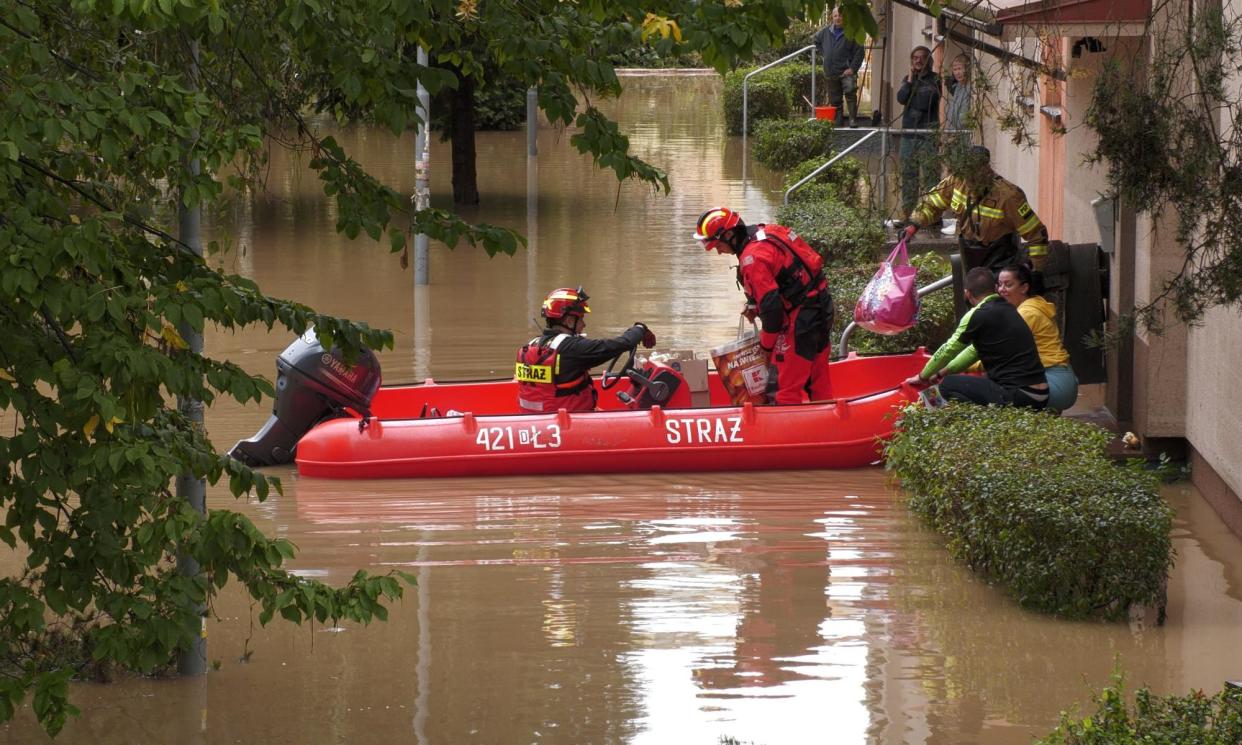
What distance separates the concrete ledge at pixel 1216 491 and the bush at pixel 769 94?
23.9 metres

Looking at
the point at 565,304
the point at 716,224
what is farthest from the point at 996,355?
the point at 565,304

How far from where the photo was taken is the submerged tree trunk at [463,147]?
24.2 meters

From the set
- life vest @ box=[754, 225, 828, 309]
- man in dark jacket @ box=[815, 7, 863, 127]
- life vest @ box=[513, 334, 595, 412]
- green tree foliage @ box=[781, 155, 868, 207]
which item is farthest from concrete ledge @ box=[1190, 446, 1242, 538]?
man in dark jacket @ box=[815, 7, 863, 127]

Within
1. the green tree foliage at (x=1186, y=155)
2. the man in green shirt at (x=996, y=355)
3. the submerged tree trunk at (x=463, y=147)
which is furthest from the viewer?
the submerged tree trunk at (x=463, y=147)

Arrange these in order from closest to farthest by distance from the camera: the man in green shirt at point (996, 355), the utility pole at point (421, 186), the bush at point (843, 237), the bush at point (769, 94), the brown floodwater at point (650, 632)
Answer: the brown floodwater at point (650, 632), the man in green shirt at point (996, 355), the utility pole at point (421, 186), the bush at point (843, 237), the bush at point (769, 94)

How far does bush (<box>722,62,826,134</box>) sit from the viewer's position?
34344 millimetres

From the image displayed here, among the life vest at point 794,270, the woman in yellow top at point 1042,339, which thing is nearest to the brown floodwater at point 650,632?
the woman in yellow top at point 1042,339

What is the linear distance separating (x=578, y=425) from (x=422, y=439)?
1.05 m

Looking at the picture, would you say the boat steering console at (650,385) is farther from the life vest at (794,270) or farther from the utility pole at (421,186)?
the utility pole at (421,186)

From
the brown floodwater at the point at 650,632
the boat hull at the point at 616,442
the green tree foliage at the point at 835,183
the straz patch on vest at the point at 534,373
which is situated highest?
the green tree foliage at the point at 835,183

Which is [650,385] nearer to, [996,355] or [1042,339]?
[996,355]

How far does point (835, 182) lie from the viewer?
73.5 feet

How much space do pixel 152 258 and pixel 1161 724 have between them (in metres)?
3.46

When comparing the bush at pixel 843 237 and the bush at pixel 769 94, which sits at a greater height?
the bush at pixel 769 94
